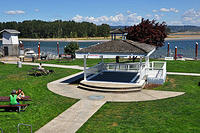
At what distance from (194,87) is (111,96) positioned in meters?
7.02

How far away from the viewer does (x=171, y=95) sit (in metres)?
15.0

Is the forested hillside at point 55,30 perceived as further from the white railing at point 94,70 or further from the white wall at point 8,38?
the white railing at point 94,70

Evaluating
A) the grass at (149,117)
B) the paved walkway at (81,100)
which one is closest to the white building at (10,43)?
the paved walkway at (81,100)

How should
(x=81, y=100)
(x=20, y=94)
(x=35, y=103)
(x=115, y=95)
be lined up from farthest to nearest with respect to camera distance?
1. (x=115, y=95)
2. (x=81, y=100)
3. (x=35, y=103)
4. (x=20, y=94)

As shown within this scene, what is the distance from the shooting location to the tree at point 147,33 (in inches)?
1208

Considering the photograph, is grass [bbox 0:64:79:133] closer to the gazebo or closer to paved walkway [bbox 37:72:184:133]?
paved walkway [bbox 37:72:184:133]

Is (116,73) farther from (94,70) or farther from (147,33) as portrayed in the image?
(147,33)

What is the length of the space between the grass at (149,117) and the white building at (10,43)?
2819cm

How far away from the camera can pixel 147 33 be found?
30.8m

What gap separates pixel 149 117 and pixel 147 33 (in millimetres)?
21325

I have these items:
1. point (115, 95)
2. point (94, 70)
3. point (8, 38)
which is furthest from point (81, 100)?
A: point (8, 38)

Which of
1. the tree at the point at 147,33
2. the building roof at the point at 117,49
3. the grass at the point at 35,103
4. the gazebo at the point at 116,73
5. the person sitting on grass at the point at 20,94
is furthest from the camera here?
the tree at the point at 147,33

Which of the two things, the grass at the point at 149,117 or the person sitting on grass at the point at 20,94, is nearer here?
the grass at the point at 149,117

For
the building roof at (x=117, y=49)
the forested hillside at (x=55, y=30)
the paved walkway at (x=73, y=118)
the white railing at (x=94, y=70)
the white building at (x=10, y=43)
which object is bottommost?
the paved walkway at (x=73, y=118)
